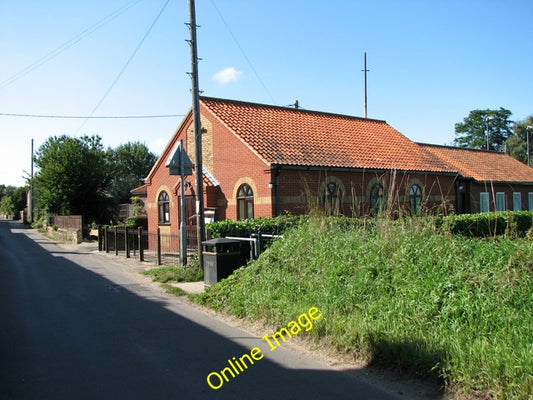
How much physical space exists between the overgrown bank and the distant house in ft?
17.9

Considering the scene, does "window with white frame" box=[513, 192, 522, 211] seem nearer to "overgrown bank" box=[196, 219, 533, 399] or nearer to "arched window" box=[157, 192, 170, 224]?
"arched window" box=[157, 192, 170, 224]

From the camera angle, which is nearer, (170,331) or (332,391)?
(332,391)

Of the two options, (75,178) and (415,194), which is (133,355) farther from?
(75,178)

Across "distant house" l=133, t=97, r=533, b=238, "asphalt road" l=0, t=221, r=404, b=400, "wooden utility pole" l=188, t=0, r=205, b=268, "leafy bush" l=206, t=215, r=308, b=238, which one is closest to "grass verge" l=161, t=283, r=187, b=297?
"asphalt road" l=0, t=221, r=404, b=400

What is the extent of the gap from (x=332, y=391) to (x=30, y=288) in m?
9.54

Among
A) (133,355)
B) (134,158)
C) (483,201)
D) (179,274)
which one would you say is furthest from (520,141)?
(133,355)

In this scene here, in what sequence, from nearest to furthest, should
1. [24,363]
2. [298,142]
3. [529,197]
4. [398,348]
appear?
[398,348] → [24,363] → [298,142] → [529,197]

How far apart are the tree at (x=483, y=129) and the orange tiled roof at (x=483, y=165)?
47.3 meters

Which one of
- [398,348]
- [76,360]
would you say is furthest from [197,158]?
[398,348]

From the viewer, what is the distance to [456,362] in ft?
16.0

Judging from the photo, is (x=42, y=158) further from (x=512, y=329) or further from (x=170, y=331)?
(x=512, y=329)

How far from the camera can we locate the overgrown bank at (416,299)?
4840mm

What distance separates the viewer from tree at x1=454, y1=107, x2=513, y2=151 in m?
77.4

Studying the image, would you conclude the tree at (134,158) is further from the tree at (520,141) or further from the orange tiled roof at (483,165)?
the tree at (520,141)
